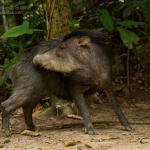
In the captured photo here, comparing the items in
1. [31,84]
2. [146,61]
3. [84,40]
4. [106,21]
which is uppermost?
[106,21]

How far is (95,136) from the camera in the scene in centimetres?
541

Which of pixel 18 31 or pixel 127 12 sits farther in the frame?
pixel 127 12

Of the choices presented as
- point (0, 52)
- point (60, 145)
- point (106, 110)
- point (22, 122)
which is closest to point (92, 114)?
Result: point (106, 110)

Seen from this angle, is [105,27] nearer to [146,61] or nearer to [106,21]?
[106,21]

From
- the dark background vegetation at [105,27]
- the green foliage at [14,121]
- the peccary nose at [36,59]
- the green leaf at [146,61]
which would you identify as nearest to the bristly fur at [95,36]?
the peccary nose at [36,59]

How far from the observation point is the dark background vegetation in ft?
22.4

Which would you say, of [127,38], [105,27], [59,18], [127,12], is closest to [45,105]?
[59,18]

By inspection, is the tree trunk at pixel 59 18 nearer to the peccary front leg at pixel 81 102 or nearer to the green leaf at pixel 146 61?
the peccary front leg at pixel 81 102

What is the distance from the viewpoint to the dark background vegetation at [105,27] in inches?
269

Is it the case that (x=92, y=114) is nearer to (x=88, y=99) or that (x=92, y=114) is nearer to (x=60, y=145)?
(x=88, y=99)

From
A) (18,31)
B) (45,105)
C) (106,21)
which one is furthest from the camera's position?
(45,105)

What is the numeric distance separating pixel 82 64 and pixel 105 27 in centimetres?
143

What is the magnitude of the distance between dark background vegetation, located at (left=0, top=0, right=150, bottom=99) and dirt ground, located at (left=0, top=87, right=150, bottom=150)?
1.10 m

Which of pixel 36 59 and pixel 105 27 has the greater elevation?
→ pixel 105 27
